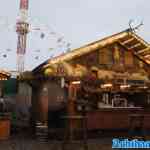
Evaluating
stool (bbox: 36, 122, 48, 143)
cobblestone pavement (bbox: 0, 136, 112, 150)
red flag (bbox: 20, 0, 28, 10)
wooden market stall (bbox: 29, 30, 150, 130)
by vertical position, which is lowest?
cobblestone pavement (bbox: 0, 136, 112, 150)

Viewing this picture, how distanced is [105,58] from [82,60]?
1318 mm

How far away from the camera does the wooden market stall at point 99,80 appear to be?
50.6 ft

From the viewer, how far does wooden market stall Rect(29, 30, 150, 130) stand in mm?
15438

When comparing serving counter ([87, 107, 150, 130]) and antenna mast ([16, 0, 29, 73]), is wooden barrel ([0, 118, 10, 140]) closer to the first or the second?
serving counter ([87, 107, 150, 130])

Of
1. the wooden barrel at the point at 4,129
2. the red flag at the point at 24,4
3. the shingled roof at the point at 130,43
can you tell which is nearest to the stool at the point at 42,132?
the wooden barrel at the point at 4,129

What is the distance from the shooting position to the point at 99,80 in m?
16.1

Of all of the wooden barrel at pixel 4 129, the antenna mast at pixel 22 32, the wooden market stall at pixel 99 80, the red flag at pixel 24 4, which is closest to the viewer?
the wooden barrel at pixel 4 129

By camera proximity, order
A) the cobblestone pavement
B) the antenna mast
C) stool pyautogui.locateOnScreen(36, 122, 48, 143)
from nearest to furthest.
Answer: the cobblestone pavement → stool pyautogui.locateOnScreen(36, 122, 48, 143) → the antenna mast

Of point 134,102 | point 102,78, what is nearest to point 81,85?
point 102,78

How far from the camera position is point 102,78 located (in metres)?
16.0

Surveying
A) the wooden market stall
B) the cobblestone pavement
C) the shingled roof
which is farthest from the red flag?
the cobblestone pavement

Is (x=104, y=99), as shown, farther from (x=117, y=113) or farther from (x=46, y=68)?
(x=46, y=68)

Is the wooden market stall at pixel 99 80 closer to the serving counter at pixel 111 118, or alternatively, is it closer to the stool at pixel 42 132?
the serving counter at pixel 111 118

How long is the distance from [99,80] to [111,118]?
1.88 m
